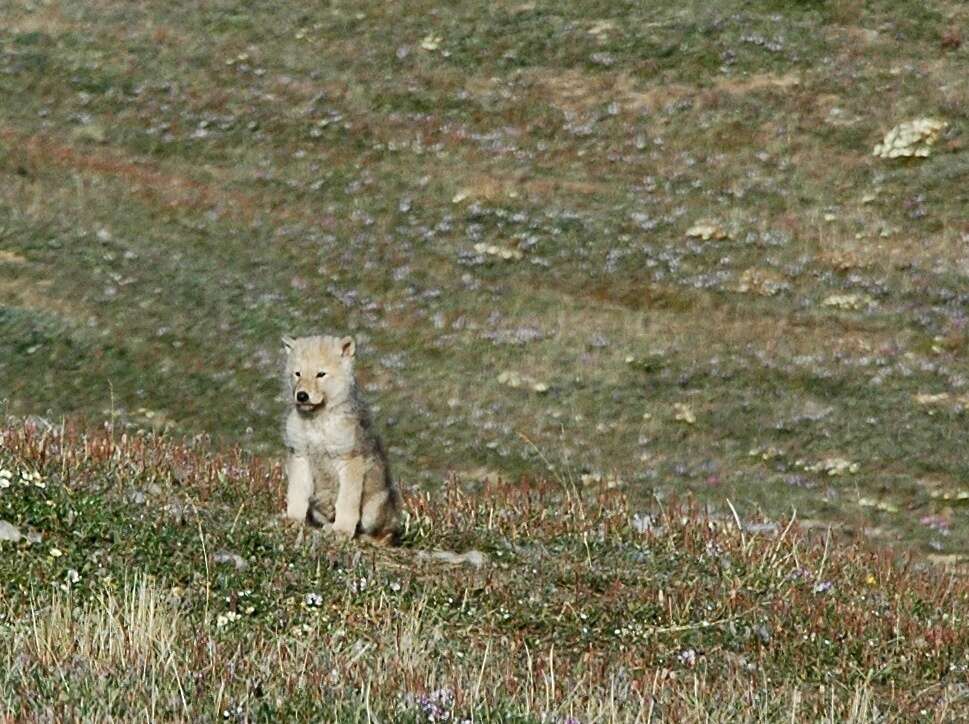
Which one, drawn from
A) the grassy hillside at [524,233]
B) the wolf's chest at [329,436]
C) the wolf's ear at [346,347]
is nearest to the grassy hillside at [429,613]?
the wolf's chest at [329,436]

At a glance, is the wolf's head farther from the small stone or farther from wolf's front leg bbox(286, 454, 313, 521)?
the small stone

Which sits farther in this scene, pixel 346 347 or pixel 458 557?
pixel 458 557

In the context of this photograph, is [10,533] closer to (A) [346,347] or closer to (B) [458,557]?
(A) [346,347]

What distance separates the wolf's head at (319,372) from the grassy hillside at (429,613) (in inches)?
44.1

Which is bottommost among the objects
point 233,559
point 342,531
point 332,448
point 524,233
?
point 524,233

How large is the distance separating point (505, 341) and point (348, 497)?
21.6m

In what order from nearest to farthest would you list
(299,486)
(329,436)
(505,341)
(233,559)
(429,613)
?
(429,613)
(233,559)
(329,436)
(299,486)
(505,341)

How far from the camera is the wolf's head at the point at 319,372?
13.8 meters

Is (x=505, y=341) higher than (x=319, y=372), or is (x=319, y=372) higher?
(x=319, y=372)

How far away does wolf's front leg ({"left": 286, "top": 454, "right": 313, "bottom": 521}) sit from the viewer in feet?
46.0

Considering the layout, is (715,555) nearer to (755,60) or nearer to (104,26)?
(755,60)

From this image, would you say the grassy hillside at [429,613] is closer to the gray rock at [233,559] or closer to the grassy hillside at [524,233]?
the gray rock at [233,559]

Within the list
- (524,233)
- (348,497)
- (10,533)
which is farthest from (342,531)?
(524,233)

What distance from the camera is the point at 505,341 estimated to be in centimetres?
3534
